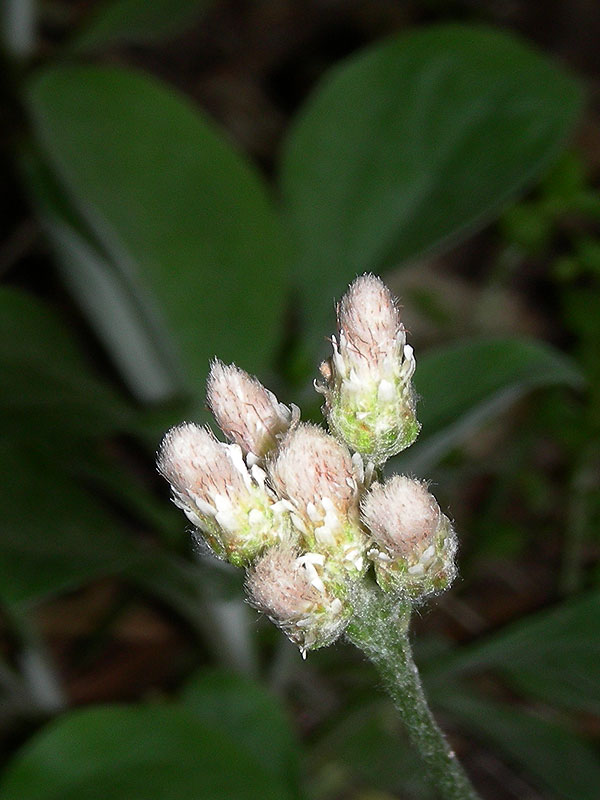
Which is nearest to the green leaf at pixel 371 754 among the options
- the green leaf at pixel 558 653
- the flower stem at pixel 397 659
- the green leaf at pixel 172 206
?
the green leaf at pixel 558 653

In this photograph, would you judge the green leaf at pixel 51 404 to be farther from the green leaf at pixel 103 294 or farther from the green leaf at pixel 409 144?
the green leaf at pixel 409 144

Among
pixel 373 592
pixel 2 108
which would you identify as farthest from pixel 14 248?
pixel 373 592

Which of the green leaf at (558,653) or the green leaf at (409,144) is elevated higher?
the green leaf at (409,144)

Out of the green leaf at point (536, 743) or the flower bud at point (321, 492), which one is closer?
the flower bud at point (321, 492)

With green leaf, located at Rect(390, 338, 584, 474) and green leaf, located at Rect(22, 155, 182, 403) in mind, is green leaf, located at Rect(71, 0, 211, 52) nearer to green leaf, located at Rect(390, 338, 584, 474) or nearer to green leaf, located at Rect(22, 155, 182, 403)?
green leaf, located at Rect(22, 155, 182, 403)

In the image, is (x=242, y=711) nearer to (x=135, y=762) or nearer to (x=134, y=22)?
(x=135, y=762)

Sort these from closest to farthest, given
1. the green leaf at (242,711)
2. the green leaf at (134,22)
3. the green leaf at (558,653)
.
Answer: the green leaf at (558,653)
the green leaf at (242,711)
the green leaf at (134,22)

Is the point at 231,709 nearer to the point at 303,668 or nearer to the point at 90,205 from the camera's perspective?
the point at 303,668
